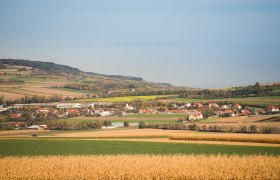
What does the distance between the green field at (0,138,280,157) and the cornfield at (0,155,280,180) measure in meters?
7.39

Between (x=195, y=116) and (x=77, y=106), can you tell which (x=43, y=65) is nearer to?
(x=77, y=106)

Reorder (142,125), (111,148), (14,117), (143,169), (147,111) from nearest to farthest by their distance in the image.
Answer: (143,169) → (111,148) → (142,125) → (14,117) → (147,111)

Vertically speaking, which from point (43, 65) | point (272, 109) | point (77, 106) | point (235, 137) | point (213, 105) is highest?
point (43, 65)

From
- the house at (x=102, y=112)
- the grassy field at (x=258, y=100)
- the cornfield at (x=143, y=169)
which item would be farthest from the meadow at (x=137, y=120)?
the cornfield at (x=143, y=169)

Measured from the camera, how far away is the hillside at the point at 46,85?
90306 mm

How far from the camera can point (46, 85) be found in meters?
103

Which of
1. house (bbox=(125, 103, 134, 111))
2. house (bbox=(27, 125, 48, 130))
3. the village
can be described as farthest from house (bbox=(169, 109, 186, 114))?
house (bbox=(27, 125, 48, 130))

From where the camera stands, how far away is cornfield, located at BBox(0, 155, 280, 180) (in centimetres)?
2200

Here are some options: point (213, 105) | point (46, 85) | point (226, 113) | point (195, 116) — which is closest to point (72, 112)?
point (195, 116)

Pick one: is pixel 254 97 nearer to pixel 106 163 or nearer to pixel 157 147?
pixel 157 147

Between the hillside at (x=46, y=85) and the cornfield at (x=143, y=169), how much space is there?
5923 centimetres

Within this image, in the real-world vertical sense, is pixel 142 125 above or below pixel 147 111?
below

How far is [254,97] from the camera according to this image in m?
73.1

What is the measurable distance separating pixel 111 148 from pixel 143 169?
41.9 feet
